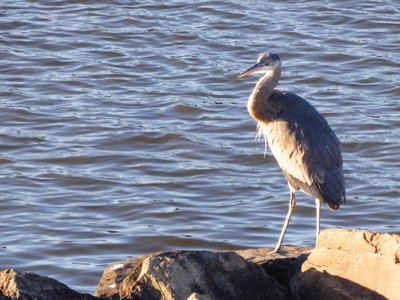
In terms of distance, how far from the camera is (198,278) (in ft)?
20.9

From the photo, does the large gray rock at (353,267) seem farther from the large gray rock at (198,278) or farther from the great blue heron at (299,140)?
the great blue heron at (299,140)

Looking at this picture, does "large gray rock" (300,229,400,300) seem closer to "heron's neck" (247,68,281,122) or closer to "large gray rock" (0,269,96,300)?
"large gray rock" (0,269,96,300)

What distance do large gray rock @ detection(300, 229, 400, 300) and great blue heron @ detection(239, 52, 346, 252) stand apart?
1.30m

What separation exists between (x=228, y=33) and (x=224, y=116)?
3408mm

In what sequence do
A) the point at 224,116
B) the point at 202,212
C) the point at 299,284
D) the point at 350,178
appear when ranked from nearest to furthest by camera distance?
the point at 299,284 → the point at 202,212 → the point at 350,178 → the point at 224,116

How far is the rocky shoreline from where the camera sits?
6.30 metres

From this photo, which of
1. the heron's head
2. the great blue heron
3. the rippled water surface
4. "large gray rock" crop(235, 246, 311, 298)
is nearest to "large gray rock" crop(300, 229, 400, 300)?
"large gray rock" crop(235, 246, 311, 298)

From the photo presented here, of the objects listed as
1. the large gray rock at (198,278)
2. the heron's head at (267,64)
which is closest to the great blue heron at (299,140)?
the heron's head at (267,64)

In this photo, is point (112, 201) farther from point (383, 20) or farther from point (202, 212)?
point (383, 20)

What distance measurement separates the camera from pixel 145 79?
14.5m

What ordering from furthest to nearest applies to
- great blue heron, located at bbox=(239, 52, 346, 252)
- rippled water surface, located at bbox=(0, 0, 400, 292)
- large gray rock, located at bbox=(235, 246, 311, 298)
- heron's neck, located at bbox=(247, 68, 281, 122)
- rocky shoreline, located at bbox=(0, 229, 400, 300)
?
rippled water surface, located at bbox=(0, 0, 400, 292)
heron's neck, located at bbox=(247, 68, 281, 122)
great blue heron, located at bbox=(239, 52, 346, 252)
large gray rock, located at bbox=(235, 246, 311, 298)
rocky shoreline, located at bbox=(0, 229, 400, 300)

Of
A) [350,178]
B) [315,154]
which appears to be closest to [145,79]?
[350,178]

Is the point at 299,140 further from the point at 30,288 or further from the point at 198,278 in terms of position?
the point at 30,288

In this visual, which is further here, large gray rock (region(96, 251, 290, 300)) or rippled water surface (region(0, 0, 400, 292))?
rippled water surface (region(0, 0, 400, 292))
